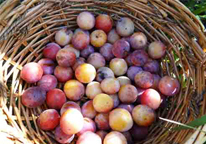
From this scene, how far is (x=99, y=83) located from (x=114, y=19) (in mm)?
415

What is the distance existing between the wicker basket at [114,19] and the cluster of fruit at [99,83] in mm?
54

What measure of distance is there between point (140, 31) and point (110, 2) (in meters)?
0.24

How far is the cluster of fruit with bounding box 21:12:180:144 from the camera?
113cm

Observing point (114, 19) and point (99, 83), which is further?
point (114, 19)

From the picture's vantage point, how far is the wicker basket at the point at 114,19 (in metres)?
1.09

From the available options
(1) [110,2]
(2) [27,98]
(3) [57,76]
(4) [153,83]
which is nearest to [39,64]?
(3) [57,76]

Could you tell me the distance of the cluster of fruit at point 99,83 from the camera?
3.70 ft

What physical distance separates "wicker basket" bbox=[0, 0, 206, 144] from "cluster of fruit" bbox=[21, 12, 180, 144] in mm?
54

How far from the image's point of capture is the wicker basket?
1095mm

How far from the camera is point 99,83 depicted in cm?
128

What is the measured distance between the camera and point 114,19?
1.45 m

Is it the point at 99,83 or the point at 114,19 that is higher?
the point at 114,19

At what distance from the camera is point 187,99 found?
114cm

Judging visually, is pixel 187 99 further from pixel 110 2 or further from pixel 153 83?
pixel 110 2
